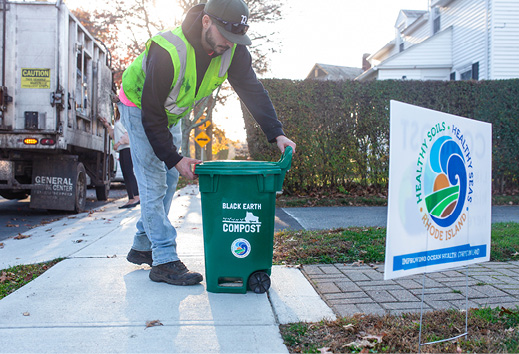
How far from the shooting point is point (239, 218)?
3.22m

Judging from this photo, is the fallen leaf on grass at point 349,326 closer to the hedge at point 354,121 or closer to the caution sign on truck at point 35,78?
the caution sign on truck at point 35,78

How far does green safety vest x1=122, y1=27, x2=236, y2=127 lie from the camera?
313cm

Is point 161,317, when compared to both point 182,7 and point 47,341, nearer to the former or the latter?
point 47,341

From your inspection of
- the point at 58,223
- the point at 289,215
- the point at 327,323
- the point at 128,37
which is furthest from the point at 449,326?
the point at 128,37

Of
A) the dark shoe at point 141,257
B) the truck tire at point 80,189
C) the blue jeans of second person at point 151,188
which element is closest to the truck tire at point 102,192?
the truck tire at point 80,189

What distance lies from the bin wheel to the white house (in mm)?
13091

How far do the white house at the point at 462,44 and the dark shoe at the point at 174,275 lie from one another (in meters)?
13.1

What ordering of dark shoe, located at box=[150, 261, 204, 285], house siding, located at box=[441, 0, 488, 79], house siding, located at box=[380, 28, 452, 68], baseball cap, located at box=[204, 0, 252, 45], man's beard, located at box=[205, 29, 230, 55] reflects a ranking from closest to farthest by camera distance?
1. baseball cap, located at box=[204, 0, 252, 45]
2. man's beard, located at box=[205, 29, 230, 55]
3. dark shoe, located at box=[150, 261, 204, 285]
4. house siding, located at box=[441, 0, 488, 79]
5. house siding, located at box=[380, 28, 452, 68]

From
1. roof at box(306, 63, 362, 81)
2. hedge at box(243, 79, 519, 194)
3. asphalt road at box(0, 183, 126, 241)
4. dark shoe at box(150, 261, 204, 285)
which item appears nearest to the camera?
dark shoe at box(150, 261, 204, 285)

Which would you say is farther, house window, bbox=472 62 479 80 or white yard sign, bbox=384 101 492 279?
house window, bbox=472 62 479 80

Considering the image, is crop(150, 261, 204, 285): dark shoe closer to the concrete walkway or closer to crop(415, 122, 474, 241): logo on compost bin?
the concrete walkway

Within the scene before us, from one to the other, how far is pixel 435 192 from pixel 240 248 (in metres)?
1.41

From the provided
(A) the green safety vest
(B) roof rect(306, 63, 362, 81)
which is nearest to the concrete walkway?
(A) the green safety vest

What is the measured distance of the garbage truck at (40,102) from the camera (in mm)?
7113
